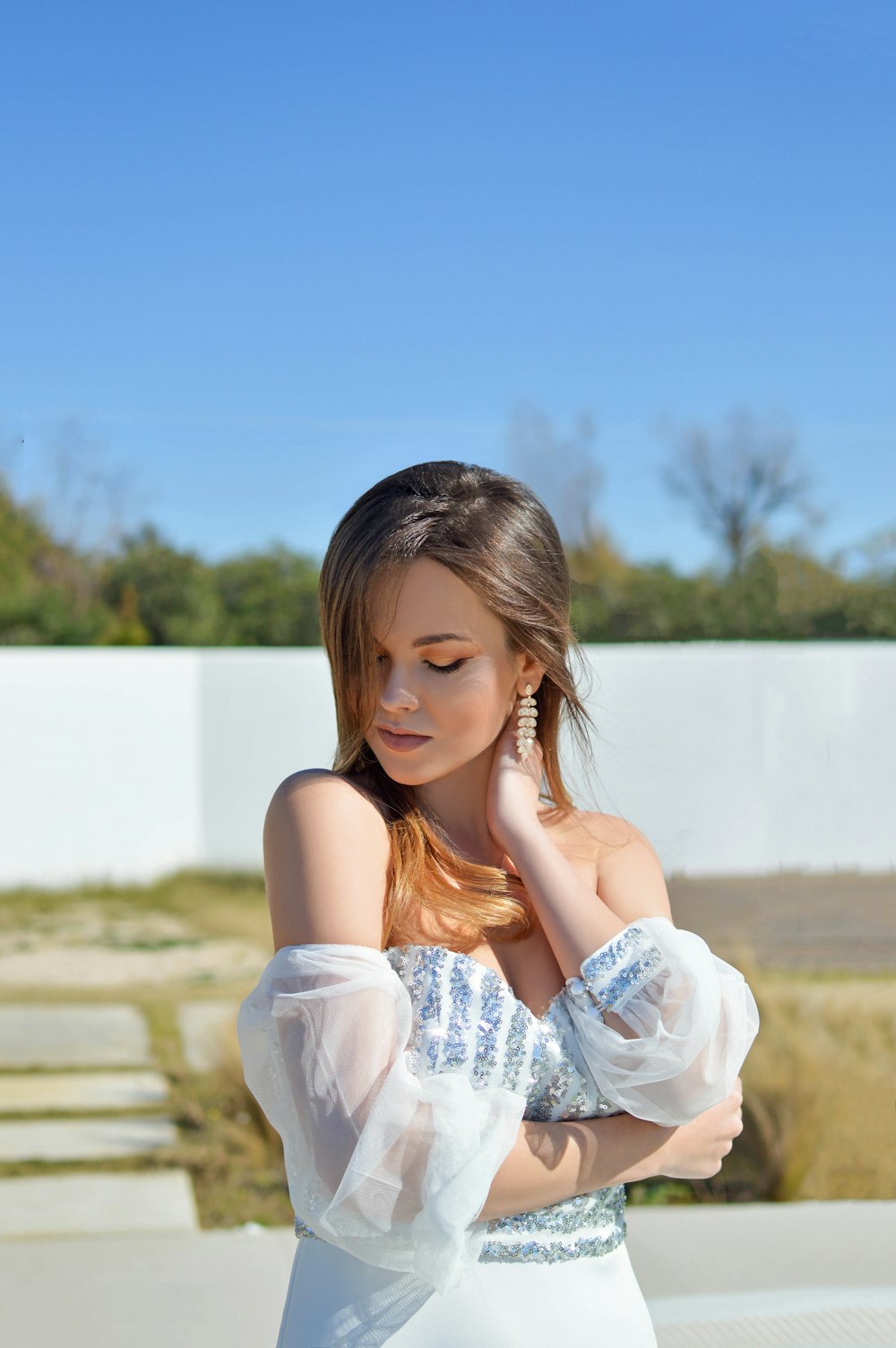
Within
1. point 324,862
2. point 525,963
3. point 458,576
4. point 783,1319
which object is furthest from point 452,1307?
point 783,1319

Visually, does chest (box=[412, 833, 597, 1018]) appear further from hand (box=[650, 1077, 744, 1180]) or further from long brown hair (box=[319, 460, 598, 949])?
hand (box=[650, 1077, 744, 1180])

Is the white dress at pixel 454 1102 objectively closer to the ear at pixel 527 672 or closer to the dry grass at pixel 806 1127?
the ear at pixel 527 672

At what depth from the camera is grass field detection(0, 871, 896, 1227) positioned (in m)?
3.88

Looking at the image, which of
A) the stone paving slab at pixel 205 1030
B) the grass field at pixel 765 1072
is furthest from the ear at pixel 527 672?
the stone paving slab at pixel 205 1030

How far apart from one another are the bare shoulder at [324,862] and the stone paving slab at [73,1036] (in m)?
4.54

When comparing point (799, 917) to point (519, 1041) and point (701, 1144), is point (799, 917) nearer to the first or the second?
point (701, 1144)

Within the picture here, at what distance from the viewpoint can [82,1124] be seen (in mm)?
4609

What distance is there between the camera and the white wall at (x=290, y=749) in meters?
6.88

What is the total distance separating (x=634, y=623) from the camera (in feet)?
25.1

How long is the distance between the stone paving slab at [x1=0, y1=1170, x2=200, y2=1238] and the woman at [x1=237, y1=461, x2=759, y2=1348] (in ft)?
8.78

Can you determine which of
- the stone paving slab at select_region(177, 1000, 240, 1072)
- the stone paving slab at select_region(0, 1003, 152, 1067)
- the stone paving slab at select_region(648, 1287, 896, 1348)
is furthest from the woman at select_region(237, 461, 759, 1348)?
the stone paving slab at select_region(0, 1003, 152, 1067)

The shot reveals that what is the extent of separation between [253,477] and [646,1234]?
6305 millimetres

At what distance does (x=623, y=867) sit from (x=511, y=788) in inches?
5.5

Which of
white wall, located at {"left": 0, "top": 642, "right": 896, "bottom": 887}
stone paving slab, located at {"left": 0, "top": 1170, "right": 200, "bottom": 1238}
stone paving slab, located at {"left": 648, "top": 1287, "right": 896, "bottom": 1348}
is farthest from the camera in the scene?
white wall, located at {"left": 0, "top": 642, "right": 896, "bottom": 887}
